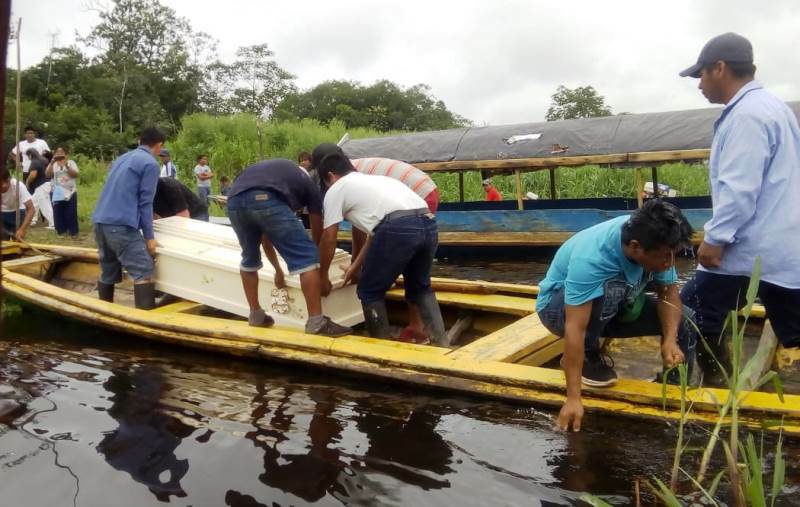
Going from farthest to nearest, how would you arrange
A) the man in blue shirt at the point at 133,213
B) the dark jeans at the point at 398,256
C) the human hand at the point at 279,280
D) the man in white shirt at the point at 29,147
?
the man in white shirt at the point at 29,147 → the man in blue shirt at the point at 133,213 → the human hand at the point at 279,280 → the dark jeans at the point at 398,256

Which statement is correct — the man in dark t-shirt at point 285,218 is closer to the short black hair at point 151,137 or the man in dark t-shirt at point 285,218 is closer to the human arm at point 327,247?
the human arm at point 327,247

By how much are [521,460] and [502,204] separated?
30.5 feet

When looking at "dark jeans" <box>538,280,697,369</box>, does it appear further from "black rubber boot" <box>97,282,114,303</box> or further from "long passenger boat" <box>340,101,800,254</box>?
"long passenger boat" <box>340,101,800,254</box>

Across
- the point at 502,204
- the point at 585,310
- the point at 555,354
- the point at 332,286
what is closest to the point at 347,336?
the point at 332,286

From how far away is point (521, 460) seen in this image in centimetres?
289

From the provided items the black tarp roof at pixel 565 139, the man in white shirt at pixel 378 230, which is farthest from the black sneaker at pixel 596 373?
the black tarp roof at pixel 565 139

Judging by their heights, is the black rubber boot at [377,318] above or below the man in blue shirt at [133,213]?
below

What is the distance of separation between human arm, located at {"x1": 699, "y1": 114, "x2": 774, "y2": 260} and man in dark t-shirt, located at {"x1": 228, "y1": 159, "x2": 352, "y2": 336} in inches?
91.9

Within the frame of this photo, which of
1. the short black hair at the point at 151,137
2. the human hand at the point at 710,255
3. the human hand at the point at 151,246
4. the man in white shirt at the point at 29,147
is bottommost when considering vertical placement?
the human hand at the point at 151,246

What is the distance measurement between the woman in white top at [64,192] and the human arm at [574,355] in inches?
378

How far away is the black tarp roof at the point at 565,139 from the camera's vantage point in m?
9.27

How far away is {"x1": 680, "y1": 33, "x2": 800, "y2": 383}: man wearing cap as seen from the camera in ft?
9.13

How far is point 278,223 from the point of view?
4.25 meters

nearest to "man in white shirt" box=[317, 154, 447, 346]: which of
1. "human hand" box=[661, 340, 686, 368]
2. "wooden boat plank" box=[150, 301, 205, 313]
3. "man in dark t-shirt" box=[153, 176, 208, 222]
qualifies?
"wooden boat plank" box=[150, 301, 205, 313]
